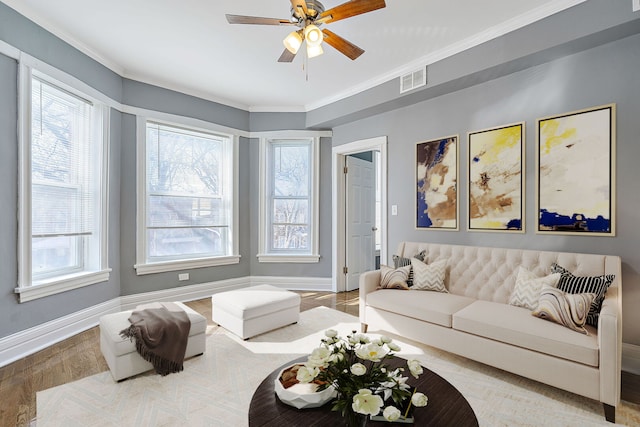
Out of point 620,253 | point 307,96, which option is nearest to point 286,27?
point 307,96

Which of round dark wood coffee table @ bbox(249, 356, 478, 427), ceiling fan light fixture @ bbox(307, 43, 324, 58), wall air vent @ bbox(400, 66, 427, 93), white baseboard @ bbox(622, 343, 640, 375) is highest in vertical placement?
wall air vent @ bbox(400, 66, 427, 93)

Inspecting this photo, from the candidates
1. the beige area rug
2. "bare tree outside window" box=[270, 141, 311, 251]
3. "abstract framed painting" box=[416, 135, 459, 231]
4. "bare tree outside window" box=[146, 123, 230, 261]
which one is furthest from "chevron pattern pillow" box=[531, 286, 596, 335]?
"bare tree outside window" box=[146, 123, 230, 261]

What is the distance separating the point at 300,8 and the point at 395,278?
8.21 feet

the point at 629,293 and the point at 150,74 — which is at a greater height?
the point at 150,74

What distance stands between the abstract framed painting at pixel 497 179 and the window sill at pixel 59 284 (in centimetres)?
414

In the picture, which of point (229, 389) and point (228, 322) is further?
point (228, 322)

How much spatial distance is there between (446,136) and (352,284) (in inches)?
107

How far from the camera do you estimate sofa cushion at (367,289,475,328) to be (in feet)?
8.47

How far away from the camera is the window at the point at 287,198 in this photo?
5.04m

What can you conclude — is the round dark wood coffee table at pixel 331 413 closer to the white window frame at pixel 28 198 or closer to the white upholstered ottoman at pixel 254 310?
the white upholstered ottoman at pixel 254 310

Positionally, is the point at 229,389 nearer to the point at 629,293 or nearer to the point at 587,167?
the point at 629,293

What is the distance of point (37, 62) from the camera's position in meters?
2.76

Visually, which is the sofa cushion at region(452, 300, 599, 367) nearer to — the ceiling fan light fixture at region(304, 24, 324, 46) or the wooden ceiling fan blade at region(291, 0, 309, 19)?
the ceiling fan light fixture at region(304, 24, 324, 46)

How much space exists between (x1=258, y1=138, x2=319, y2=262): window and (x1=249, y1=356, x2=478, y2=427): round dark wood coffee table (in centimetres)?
361
